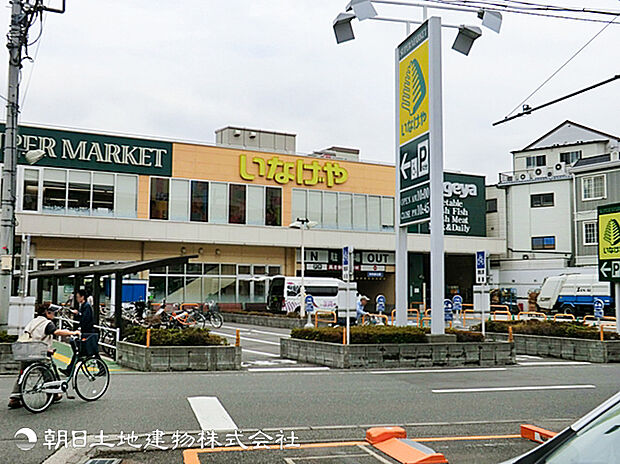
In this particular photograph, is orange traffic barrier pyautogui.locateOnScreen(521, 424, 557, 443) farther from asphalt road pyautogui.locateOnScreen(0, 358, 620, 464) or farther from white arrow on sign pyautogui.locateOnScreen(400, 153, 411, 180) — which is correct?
white arrow on sign pyautogui.locateOnScreen(400, 153, 411, 180)

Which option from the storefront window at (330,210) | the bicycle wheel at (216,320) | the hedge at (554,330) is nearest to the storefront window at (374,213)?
the storefront window at (330,210)

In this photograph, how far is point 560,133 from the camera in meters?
65.1

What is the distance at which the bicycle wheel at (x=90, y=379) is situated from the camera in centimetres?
1095

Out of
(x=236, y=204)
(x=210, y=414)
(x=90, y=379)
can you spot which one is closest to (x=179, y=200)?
(x=236, y=204)

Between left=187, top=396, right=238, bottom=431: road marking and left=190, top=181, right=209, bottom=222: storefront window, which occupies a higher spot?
left=190, top=181, right=209, bottom=222: storefront window

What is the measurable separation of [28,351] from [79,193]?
31780 millimetres

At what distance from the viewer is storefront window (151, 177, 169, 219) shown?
42438 millimetres

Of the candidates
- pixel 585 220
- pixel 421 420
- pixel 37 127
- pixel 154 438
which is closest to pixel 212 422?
pixel 154 438

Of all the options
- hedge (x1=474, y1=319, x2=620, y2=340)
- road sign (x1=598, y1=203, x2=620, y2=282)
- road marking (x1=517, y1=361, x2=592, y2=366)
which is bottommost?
road marking (x1=517, y1=361, x2=592, y2=366)

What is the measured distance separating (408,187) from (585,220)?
119ft

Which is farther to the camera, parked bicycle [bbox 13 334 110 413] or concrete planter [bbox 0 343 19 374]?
concrete planter [bbox 0 343 19 374]

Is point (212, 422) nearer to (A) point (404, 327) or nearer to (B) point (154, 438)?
(B) point (154, 438)

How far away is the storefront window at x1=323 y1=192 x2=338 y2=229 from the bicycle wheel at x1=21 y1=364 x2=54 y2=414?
124 ft

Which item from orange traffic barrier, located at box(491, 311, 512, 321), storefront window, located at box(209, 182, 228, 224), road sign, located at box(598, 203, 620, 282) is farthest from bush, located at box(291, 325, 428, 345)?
storefront window, located at box(209, 182, 228, 224)
